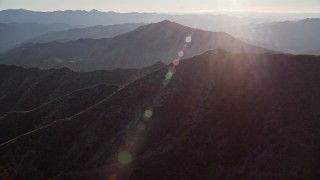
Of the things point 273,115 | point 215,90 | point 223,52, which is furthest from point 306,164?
point 223,52

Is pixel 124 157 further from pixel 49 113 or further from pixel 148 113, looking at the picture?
pixel 49 113

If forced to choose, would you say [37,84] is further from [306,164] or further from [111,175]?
[306,164]

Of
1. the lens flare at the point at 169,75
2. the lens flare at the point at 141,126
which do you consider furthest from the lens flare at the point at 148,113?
the lens flare at the point at 169,75

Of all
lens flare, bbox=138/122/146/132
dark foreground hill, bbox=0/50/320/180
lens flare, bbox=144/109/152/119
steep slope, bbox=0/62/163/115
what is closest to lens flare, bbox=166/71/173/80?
dark foreground hill, bbox=0/50/320/180

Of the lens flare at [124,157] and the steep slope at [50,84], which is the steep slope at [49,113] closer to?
the steep slope at [50,84]

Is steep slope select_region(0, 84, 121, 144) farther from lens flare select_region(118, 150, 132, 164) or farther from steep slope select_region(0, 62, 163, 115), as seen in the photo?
lens flare select_region(118, 150, 132, 164)

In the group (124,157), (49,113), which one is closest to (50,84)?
(49,113)
